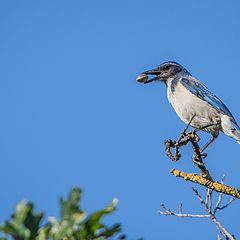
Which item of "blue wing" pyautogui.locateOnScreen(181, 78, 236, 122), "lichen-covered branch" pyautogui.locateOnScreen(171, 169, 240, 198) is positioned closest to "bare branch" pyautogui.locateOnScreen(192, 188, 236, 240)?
"lichen-covered branch" pyautogui.locateOnScreen(171, 169, 240, 198)

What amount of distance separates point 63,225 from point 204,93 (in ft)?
25.8

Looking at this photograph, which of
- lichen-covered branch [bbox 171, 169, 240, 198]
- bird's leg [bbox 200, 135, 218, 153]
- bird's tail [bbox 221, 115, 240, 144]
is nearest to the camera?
lichen-covered branch [bbox 171, 169, 240, 198]

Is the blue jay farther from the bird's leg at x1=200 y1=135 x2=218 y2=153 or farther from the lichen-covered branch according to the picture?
the lichen-covered branch

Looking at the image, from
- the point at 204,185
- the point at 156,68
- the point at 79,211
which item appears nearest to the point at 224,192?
the point at 204,185

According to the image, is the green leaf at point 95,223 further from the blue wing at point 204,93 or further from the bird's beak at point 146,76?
the bird's beak at point 146,76

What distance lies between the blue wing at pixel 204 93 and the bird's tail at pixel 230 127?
17 centimetres

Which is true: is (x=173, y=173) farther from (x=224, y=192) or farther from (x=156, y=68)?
(x=156, y=68)

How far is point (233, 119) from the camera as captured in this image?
8.87m

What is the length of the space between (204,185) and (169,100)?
9.73 feet

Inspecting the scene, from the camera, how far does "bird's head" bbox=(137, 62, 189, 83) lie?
401 inches

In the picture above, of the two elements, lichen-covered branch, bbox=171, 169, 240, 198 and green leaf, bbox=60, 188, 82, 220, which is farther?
lichen-covered branch, bbox=171, 169, 240, 198

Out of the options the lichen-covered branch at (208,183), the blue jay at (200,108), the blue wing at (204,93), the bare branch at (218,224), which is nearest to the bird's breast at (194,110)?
the blue jay at (200,108)

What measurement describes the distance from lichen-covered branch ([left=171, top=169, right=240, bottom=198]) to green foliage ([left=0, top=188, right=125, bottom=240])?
478 cm

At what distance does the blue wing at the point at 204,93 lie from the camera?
29.7ft
